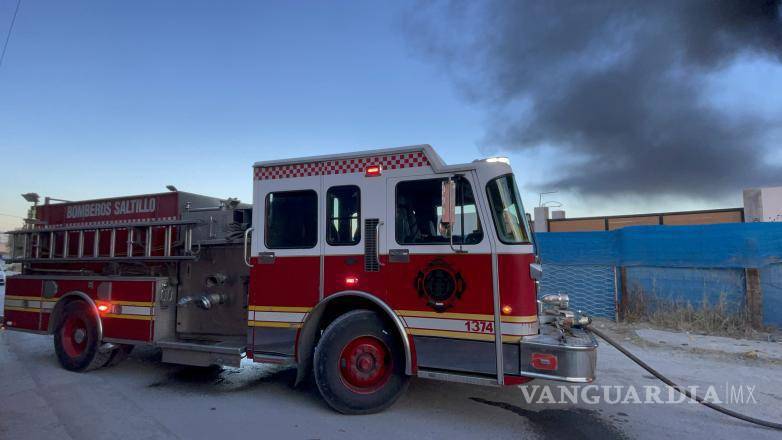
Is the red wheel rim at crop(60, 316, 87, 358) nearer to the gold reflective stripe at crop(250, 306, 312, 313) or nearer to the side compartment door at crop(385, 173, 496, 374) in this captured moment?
the gold reflective stripe at crop(250, 306, 312, 313)

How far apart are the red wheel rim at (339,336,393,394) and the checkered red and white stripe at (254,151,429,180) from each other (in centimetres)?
186

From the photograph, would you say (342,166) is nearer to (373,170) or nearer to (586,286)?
(373,170)

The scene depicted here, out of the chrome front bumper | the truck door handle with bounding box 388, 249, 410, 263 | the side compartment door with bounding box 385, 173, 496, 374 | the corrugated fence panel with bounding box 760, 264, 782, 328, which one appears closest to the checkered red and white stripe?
the side compartment door with bounding box 385, 173, 496, 374

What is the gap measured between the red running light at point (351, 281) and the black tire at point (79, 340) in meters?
3.97

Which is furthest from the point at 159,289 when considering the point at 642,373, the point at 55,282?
the point at 642,373

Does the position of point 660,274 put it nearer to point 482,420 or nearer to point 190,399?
point 482,420

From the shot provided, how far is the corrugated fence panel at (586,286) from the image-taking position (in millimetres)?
10289

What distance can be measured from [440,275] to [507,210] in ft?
3.11

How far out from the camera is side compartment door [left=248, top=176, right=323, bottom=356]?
5031mm

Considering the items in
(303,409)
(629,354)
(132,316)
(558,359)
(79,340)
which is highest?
(132,316)

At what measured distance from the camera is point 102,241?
22.0ft

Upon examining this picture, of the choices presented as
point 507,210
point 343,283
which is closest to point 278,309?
point 343,283

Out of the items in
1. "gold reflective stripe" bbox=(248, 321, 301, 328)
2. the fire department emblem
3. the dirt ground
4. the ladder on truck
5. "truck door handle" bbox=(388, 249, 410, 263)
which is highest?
the ladder on truck

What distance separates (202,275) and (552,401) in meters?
4.74
